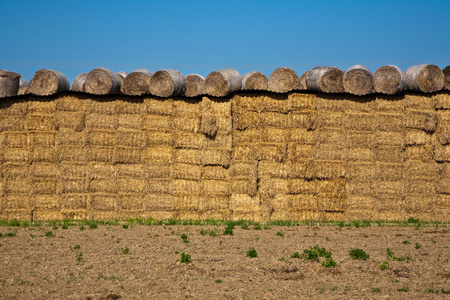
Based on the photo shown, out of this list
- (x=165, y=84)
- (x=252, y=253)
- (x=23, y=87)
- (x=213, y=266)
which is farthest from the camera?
(x=23, y=87)

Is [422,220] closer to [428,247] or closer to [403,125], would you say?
[403,125]

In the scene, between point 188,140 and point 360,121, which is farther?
point 360,121

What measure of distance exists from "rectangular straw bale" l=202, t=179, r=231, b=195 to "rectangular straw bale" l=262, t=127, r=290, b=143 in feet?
7.37

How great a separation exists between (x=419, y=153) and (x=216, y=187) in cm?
794

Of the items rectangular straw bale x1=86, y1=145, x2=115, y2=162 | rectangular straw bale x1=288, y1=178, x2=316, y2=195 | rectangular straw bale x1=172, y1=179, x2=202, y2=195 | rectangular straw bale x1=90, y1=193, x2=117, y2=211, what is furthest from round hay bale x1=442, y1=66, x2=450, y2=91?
rectangular straw bale x1=90, y1=193, x2=117, y2=211

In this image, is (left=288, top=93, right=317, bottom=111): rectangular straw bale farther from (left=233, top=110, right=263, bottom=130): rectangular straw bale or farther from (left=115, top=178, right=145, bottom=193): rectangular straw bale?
(left=115, top=178, right=145, bottom=193): rectangular straw bale

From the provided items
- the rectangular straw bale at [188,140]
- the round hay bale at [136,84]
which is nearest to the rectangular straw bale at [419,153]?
the rectangular straw bale at [188,140]

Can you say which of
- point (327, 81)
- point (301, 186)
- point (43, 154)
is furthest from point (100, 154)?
point (327, 81)

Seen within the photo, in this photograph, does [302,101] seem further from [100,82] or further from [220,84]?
[100,82]

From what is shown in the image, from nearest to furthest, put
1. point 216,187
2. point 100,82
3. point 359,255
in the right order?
point 359,255
point 100,82
point 216,187

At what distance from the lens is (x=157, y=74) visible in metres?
19.6

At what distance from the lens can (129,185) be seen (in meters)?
19.7

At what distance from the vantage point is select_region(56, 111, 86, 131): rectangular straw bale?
1953 centimetres

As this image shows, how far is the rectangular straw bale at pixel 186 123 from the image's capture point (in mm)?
19859
